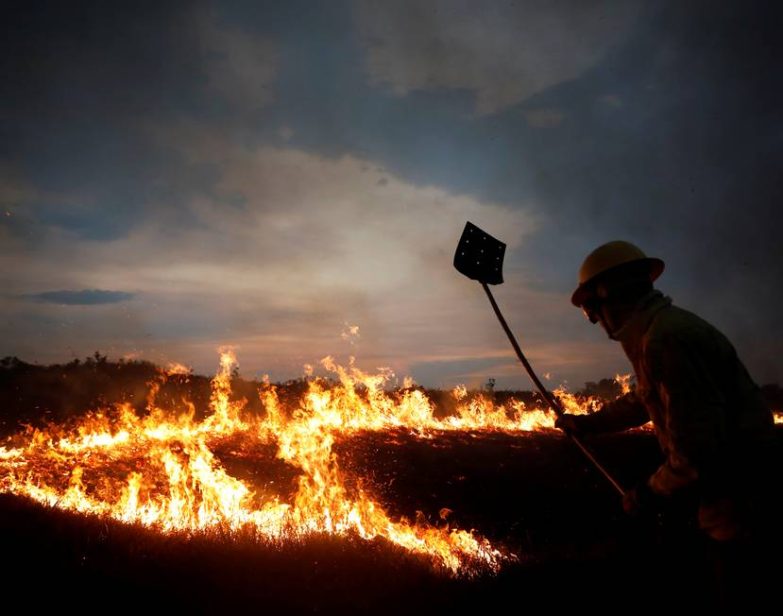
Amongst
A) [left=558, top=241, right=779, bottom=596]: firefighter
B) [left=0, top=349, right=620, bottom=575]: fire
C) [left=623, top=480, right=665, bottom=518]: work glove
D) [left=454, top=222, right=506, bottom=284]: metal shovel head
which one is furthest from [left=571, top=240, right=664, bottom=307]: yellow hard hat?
[left=0, top=349, right=620, bottom=575]: fire

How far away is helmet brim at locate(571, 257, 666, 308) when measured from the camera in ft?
13.1

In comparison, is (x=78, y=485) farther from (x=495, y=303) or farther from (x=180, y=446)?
(x=495, y=303)

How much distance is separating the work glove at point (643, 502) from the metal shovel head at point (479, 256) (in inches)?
124

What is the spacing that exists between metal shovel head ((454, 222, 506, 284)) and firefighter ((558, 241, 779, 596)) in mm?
2744

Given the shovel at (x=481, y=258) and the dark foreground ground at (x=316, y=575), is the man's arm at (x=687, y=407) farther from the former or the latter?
the shovel at (x=481, y=258)

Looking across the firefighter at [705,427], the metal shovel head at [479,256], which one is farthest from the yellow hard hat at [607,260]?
the metal shovel head at [479,256]

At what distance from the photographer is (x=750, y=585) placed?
127 inches

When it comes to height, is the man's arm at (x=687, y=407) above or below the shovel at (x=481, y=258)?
below

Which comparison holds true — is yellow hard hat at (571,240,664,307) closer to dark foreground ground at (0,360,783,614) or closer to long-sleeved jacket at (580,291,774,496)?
long-sleeved jacket at (580,291,774,496)

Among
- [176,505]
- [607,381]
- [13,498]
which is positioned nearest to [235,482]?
[176,505]

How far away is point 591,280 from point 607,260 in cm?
20

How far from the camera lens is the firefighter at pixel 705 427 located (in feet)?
9.95

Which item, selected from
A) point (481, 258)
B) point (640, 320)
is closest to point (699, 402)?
point (640, 320)

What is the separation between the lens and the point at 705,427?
2986 mm
